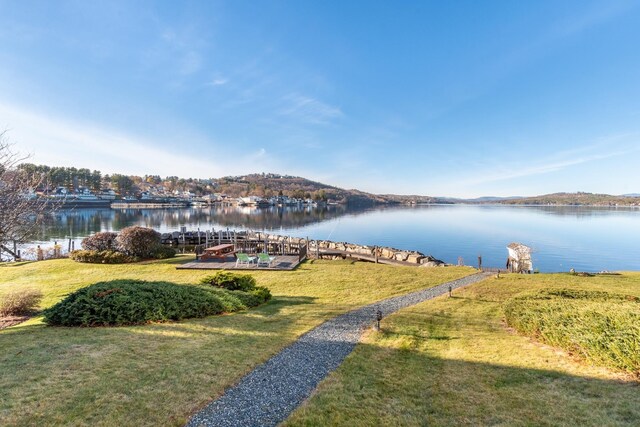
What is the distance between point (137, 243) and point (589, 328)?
2395 centimetres

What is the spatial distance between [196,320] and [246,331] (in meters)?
1.89

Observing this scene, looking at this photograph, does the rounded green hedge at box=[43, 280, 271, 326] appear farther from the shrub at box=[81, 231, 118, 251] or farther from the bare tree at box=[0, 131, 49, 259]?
the shrub at box=[81, 231, 118, 251]

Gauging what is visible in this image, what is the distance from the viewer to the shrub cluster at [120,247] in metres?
20.6

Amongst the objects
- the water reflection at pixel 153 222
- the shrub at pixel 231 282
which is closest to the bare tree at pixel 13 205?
the shrub at pixel 231 282

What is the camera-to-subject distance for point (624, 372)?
5719 mm

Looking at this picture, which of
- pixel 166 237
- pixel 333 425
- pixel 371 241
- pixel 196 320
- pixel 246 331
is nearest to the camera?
pixel 333 425

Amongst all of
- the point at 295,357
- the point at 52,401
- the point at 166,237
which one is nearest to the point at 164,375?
the point at 52,401

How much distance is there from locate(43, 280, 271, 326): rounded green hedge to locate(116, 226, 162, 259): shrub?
42.9 feet

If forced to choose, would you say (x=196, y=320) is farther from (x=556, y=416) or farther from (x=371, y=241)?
(x=371, y=241)

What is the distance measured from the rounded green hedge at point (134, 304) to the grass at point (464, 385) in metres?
5.39

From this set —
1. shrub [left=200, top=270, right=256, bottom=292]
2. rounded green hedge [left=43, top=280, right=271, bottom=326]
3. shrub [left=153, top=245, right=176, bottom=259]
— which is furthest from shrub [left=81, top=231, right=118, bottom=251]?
rounded green hedge [left=43, top=280, right=271, bottom=326]

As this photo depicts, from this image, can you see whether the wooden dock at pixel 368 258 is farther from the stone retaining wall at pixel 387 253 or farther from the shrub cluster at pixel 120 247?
the shrub cluster at pixel 120 247

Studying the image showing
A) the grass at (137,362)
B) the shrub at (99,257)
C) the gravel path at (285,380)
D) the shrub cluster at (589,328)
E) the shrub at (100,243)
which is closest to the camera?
the grass at (137,362)

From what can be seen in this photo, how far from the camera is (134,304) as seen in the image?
28.9 feet
